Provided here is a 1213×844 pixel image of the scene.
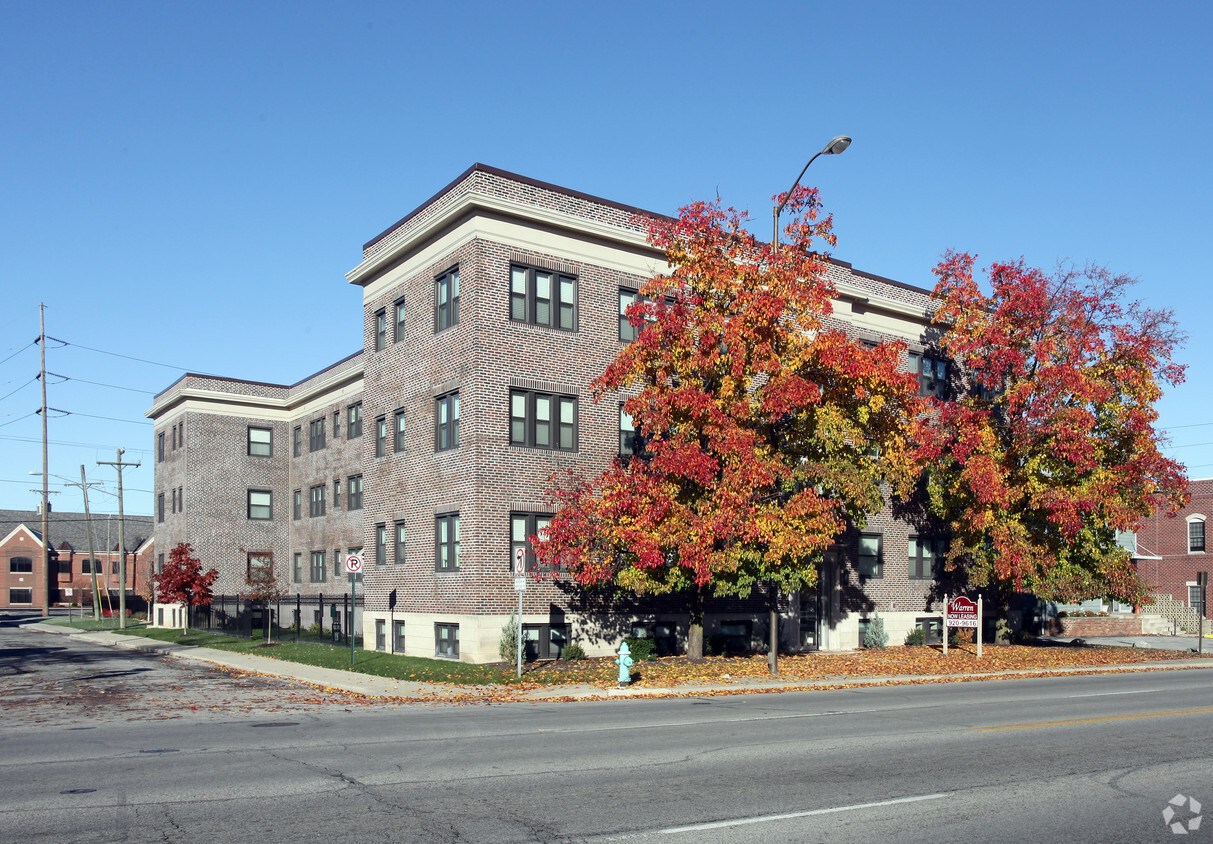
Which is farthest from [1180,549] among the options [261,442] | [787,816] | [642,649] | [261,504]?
[787,816]

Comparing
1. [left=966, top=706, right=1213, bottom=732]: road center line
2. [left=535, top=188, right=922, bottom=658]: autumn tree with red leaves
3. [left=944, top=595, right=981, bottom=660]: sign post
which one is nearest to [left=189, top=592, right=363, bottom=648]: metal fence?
[left=535, top=188, right=922, bottom=658]: autumn tree with red leaves

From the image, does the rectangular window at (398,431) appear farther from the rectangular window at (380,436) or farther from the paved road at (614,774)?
the paved road at (614,774)

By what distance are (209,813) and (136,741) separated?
5.76m

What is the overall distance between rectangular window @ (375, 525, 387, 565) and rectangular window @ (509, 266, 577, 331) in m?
8.78

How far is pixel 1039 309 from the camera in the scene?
3075cm

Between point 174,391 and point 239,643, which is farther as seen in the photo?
point 174,391

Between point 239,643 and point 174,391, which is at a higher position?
point 174,391

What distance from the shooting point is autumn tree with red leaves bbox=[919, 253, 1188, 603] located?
2962cm

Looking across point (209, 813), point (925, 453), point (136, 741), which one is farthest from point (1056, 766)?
point (925, 453)

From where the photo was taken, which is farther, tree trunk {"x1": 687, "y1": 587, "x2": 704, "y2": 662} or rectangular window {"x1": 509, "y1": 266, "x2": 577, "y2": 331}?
rectangular window {"x1": 509, "y1": 266, "x2": 577, "y2": 331}

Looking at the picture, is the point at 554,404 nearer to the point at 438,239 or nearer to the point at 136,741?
the point at 438,239

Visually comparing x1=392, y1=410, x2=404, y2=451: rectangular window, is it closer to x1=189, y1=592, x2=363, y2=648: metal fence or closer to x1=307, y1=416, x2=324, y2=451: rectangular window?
x1=189, y1=592, x2=363, y2=648: metal fence

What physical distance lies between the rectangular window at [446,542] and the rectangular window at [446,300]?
531 cm

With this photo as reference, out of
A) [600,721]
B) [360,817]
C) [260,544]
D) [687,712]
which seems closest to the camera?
[360,817]
